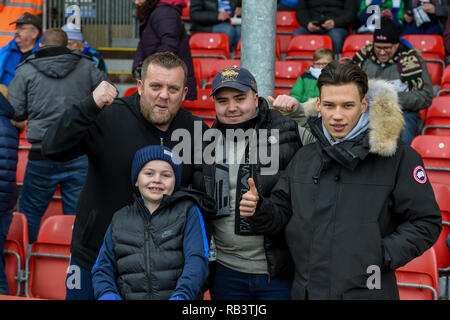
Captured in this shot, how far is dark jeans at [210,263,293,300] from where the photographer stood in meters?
2.61

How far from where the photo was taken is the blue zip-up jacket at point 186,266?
2.36 metres

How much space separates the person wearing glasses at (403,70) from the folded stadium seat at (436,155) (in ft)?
1.04

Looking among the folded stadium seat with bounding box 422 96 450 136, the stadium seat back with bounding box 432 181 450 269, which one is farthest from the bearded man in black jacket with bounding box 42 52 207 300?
the folded stadium seat with bounding box 422 96 450 136

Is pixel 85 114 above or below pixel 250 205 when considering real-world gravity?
above

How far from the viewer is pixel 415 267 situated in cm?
357

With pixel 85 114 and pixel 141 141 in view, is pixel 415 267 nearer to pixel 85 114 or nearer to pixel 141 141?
pixel 141 141

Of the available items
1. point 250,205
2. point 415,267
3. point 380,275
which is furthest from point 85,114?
point 415,267

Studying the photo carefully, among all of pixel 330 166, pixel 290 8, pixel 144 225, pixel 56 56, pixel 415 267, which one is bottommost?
pixel 415 267

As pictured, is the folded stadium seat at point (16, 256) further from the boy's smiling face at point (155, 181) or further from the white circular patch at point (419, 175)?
the white circular patch at point (419, 175)

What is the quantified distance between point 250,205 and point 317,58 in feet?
12.9

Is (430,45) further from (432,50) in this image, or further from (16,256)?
(16,256)

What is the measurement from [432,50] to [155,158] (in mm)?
5582

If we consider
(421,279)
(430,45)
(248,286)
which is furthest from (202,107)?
(248,286)

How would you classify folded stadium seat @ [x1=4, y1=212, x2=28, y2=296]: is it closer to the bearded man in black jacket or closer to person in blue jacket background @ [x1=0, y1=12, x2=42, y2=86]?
the bearded man in black jacket
